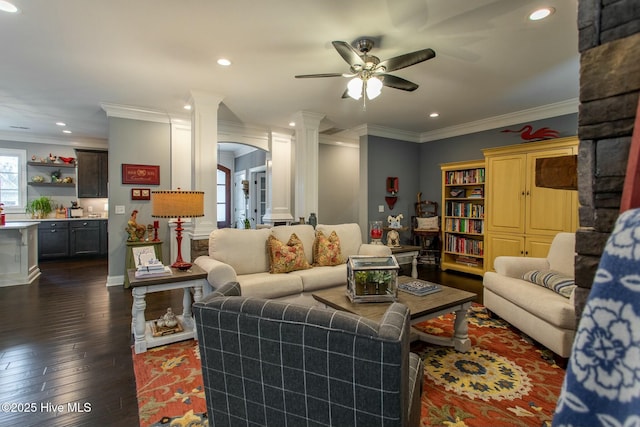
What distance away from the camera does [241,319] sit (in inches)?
39.1

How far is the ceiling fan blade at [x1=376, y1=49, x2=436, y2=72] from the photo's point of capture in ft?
7.91

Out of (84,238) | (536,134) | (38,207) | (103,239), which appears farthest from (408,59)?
(38,207)

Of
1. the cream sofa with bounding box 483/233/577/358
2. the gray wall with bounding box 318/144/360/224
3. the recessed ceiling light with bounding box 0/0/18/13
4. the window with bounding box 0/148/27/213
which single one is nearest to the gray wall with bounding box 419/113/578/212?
the gray wall with bounding box 318/144/360/224

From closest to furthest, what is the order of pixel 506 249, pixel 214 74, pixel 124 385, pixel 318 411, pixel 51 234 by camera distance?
pixel 318 411 → pixel 124 385 → pixel 214 74 → pixel 506 249 → pixel 51 234

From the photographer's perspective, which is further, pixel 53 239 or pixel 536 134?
pixel 53 239

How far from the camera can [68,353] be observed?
2.50 m

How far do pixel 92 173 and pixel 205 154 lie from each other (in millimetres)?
4145

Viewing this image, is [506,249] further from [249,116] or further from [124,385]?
[124,385]

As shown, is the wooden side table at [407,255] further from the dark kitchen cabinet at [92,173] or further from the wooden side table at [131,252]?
the dark kitchen cabinet at [92,173]

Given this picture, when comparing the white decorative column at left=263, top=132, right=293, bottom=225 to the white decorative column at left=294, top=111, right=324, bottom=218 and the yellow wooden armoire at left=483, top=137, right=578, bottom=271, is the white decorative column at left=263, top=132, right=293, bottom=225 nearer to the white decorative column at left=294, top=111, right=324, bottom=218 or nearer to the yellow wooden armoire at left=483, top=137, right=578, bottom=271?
the white decorative column at left=294, top=111, right=324, bottom=218

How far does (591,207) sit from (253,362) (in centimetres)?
94

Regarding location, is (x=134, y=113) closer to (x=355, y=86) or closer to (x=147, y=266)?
(x=147, y=266)

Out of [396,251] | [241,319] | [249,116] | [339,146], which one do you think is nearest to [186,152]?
[249,116]

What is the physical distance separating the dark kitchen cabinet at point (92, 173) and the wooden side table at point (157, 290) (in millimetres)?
5009
